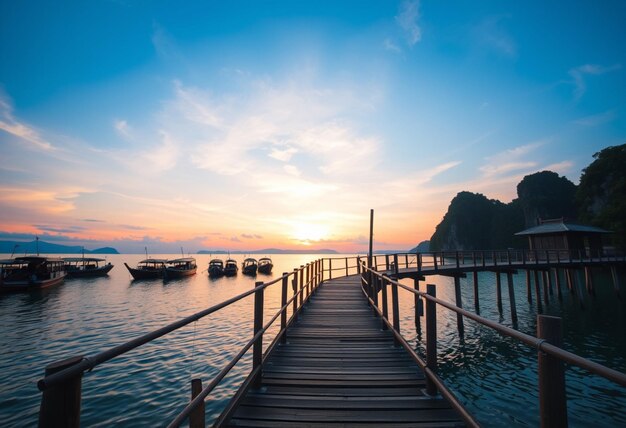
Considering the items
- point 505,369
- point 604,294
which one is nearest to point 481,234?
point 604,294

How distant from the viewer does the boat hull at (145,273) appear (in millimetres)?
50531

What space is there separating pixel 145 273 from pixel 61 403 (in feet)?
190

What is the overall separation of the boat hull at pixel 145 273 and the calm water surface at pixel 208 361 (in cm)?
2688

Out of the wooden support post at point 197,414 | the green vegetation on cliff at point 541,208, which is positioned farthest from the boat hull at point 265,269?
the wooden support post at point 197,414

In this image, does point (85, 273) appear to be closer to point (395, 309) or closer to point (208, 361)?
point (208, 361)

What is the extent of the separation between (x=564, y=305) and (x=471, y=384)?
2111cm

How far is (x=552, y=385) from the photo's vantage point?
174cm

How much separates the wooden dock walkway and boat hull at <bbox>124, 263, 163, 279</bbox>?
52.9 meters

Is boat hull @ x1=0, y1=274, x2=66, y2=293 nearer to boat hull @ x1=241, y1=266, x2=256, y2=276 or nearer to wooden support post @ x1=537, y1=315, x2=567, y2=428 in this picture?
boat hull @ x1=241, y1=266, x2=256, y2=276

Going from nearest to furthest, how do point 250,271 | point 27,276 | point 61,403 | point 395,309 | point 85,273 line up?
point 61,403 < point 395,309 < point 27,276 < point 85,273 < point 250,271

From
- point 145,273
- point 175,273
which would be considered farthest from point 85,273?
point 175,273

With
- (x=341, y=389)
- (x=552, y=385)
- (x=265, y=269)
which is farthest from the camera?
(x=265, y=269)

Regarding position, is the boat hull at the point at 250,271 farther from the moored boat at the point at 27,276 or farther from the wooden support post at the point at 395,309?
the wooden support post at the point at 395,309

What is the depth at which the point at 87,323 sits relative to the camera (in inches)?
781
